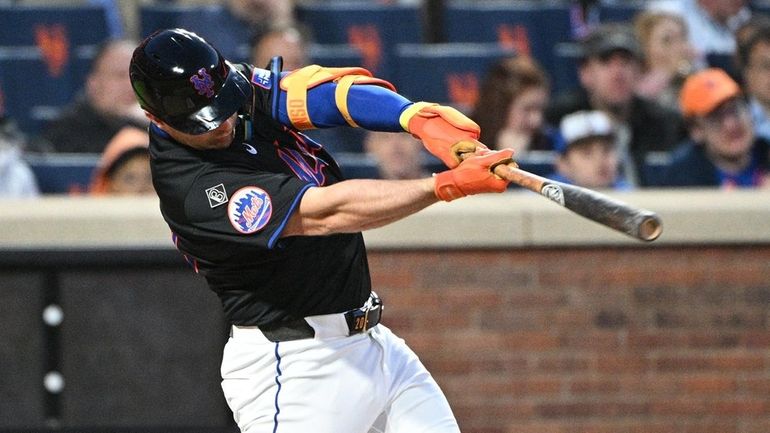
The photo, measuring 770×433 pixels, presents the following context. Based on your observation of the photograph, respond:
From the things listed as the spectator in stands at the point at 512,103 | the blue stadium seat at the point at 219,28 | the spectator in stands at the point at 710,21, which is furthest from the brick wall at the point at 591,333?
the spectator in stands at the point at 710,21

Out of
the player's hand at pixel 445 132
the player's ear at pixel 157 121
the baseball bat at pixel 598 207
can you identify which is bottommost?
the player's ear at pixel 157 121

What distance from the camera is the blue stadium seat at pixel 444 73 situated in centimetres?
621

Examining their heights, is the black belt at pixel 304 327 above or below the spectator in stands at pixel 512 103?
above

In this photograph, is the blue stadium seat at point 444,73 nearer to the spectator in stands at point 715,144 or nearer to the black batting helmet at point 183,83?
the spectator in stands at point 715,144

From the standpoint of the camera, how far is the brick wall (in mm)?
4703

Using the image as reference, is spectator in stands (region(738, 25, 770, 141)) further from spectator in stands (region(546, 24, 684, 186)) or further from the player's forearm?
the player's forearm

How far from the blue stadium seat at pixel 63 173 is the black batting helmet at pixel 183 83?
104 inches

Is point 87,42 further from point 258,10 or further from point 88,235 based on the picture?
point 88,235

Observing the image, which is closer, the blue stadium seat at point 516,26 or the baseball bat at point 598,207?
the baseball bat at point 598,207

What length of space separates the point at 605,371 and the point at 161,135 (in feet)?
7.41

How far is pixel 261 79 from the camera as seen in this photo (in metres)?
3.24

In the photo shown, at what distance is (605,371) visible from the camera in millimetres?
4723

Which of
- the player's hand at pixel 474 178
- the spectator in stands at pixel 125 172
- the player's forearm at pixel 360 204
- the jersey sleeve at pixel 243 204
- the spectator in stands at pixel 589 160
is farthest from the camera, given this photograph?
the spectator in stands at pixel 589 160

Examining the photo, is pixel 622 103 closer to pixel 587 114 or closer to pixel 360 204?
pixel 587 114
